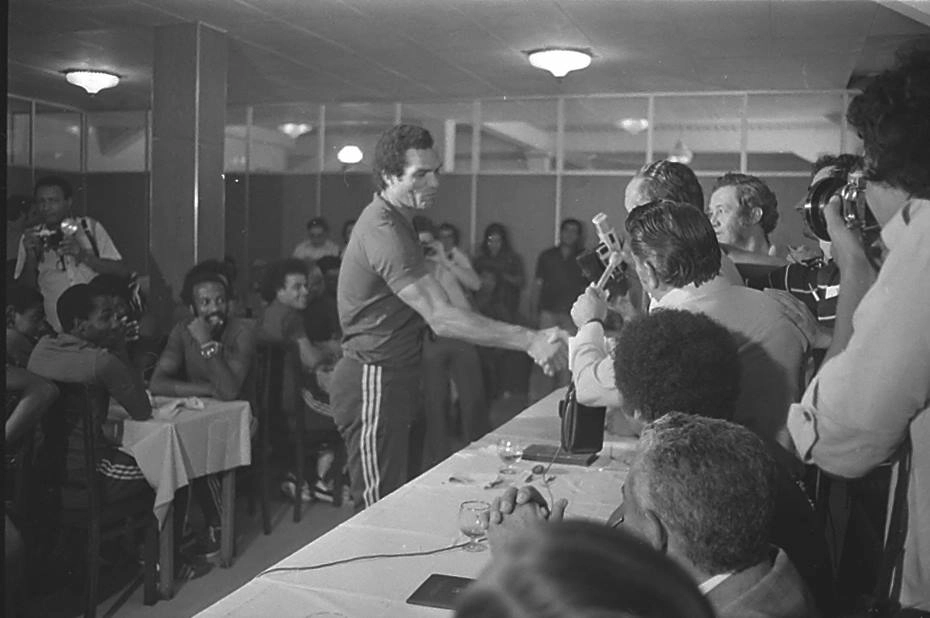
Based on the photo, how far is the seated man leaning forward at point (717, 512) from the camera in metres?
0.83

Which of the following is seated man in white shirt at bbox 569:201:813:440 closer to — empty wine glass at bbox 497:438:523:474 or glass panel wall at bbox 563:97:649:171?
empty wine glass at bbox 497:438:523:474

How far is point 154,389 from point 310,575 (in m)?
1.45

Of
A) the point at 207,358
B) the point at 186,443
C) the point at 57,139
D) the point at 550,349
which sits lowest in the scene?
the point at 186,443

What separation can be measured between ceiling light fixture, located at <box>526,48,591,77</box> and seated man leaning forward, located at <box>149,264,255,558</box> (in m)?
0.99

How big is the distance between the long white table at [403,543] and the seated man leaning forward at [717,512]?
32 centimetres

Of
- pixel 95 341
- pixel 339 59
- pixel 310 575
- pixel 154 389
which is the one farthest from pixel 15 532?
pixel 339 59

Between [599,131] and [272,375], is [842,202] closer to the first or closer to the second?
[599,131]

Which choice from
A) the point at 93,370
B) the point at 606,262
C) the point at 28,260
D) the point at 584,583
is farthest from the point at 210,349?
the point at 584,583

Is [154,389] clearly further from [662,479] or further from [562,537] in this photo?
[562,537]

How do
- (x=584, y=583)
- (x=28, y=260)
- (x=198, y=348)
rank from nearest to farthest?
Result: 1. (x=584, y=583)
2. (x=28, y=260)
3. (x=198, y=348)

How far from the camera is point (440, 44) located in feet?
6.95

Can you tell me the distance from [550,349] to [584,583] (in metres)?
1.61

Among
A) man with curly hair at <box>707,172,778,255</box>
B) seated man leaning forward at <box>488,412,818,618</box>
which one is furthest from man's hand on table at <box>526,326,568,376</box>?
seated man leaning forward at <box>488,412,818,618</box>

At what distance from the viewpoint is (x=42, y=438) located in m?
1.94
